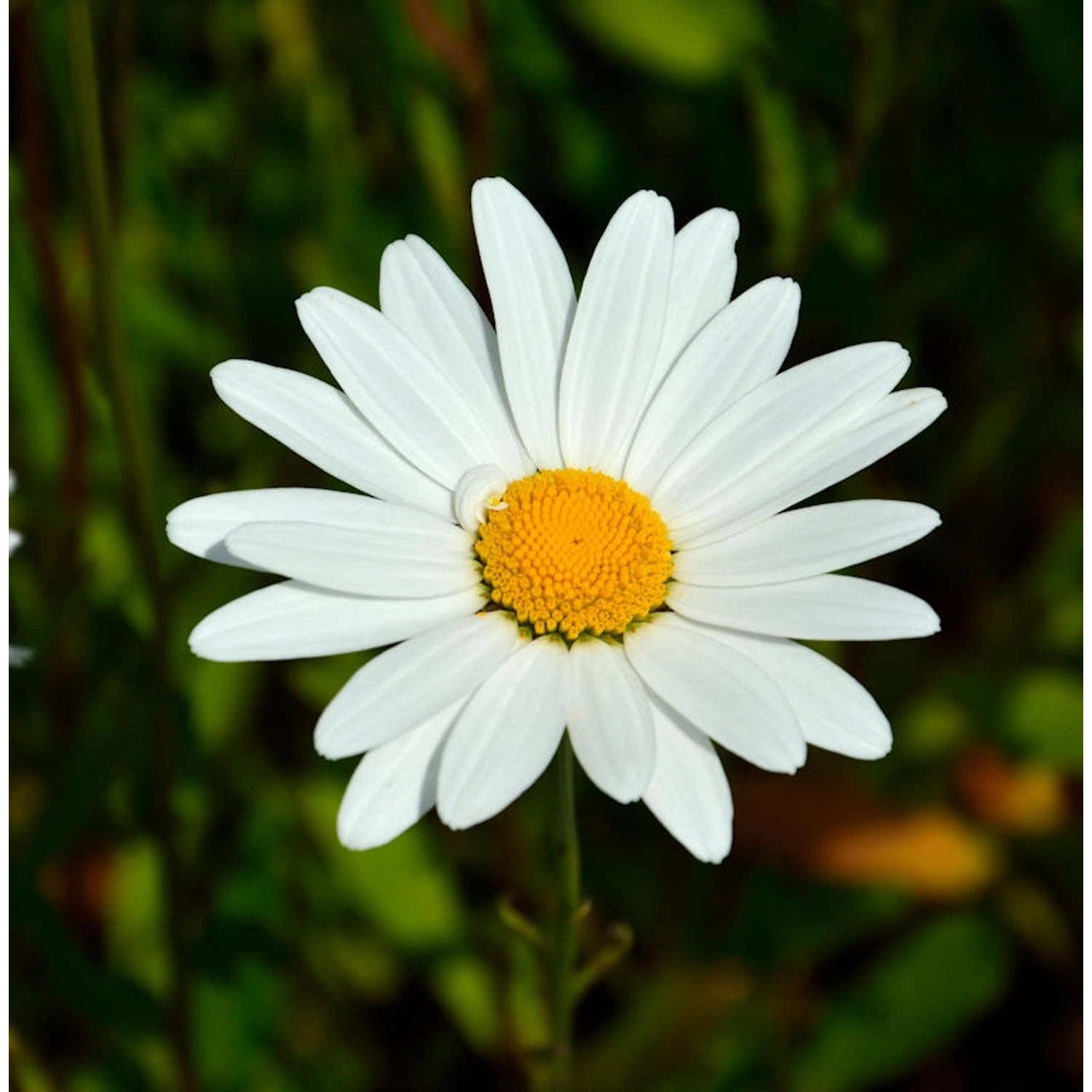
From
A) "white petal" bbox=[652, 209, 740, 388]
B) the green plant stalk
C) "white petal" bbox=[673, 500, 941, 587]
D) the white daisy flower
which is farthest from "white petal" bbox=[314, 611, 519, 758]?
the green plant stalk

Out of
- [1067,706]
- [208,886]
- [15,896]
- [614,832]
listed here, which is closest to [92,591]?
[208,886]

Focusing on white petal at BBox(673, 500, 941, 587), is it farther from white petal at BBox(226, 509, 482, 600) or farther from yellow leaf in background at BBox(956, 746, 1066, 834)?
yellow leaf in background at BBox(956, 746, 1066, 834)

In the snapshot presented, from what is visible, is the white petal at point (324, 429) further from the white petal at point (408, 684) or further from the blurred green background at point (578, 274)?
the blurred green background at point (578, 274)

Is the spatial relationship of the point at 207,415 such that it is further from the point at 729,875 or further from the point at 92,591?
the point at 729,875

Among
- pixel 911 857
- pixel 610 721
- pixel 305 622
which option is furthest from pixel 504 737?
pixel 911 857

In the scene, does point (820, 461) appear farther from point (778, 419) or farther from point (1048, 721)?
point (1048, 721)

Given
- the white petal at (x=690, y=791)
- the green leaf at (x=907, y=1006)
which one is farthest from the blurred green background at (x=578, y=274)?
the white petal at (x=690, y=791)
